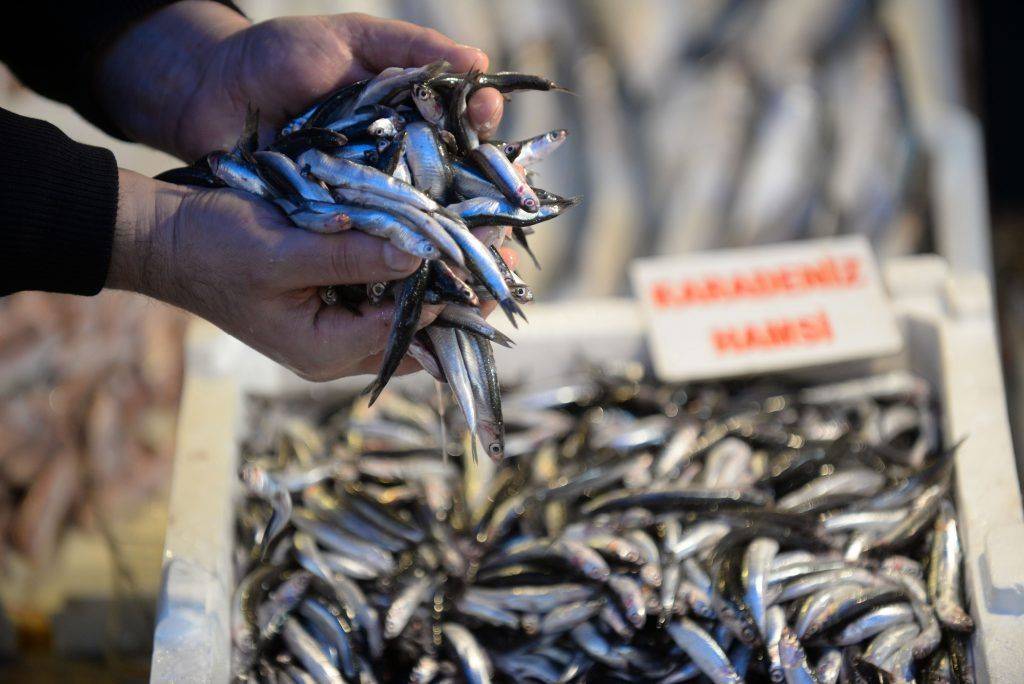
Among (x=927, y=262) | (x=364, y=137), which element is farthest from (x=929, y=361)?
(x=364, y=137)

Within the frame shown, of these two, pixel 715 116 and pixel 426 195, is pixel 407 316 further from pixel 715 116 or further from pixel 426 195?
pixel 715 116

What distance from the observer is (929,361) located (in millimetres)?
2848

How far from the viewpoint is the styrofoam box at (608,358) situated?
204 cm

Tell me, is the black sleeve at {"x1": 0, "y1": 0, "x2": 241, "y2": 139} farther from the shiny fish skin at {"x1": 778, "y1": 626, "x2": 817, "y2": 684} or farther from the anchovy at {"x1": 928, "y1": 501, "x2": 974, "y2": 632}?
the anchovy at {"x1": 928, "y1": 501, "x2": 974, "y2": 632}

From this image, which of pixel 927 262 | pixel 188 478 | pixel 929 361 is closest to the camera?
pixel 188 478

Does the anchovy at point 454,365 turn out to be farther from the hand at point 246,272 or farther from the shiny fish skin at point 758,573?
the shiny fish skin at point 758,573

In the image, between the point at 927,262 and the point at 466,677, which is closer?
the point at 466,677

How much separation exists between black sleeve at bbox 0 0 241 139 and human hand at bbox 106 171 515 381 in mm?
676

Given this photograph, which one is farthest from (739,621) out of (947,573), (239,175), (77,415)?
(77,415)

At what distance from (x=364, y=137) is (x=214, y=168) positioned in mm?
294

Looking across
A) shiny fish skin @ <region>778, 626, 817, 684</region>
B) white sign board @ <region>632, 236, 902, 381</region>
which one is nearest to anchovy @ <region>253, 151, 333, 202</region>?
shiny fish skin @ <region>778, 626, 817, 684</region>

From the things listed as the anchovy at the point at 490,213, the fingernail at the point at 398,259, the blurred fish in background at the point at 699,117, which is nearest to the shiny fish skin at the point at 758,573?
the anchovy at the point at 490,213

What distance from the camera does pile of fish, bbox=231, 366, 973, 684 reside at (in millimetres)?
2068

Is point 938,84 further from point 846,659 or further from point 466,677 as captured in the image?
point 466,677
